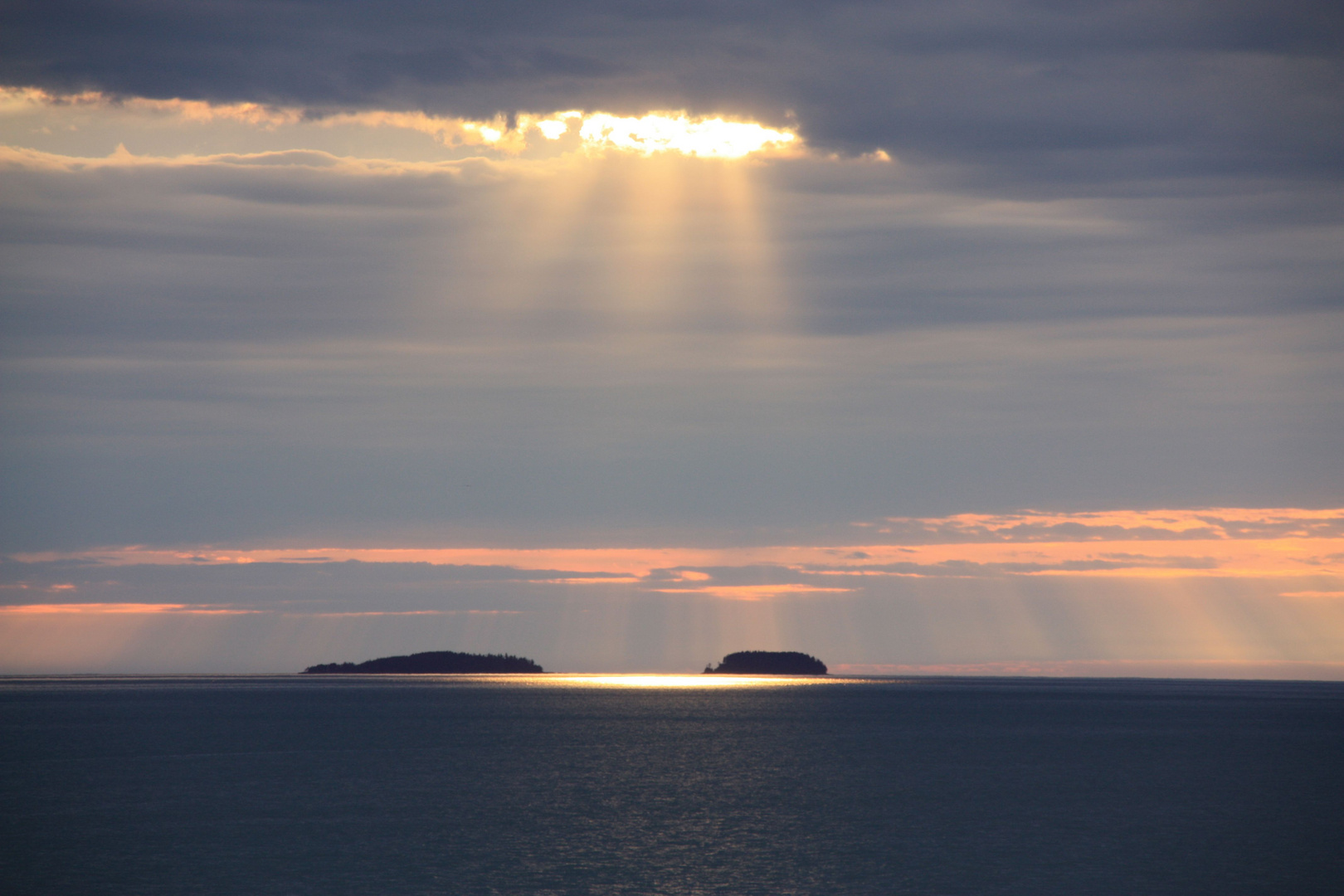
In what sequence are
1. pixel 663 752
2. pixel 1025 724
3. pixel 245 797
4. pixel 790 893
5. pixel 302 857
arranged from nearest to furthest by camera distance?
pixel 790 893 → pixel 302 857 → pixel 245 797 → pixel 663 752 → pixel 1025 724

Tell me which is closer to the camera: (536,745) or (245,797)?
(245,797)

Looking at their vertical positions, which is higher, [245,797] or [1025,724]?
[1025,724]

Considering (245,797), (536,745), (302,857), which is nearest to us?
(302,857)

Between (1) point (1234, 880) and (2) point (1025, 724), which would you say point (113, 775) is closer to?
(1) point (1234, 880)

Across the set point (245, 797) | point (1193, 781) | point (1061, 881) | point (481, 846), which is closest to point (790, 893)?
point (1061, 881)

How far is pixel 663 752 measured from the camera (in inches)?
4604

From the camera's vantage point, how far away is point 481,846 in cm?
6144

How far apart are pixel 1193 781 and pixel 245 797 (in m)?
68.2

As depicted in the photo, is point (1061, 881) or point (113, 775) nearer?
point (1061, 881)

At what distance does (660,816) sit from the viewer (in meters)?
71.5

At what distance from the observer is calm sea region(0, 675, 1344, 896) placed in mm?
53750

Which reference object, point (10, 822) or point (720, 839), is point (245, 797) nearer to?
point (10, 822)

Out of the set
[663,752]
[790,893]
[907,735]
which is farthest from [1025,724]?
[790,893]

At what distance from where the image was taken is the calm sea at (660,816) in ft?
176
